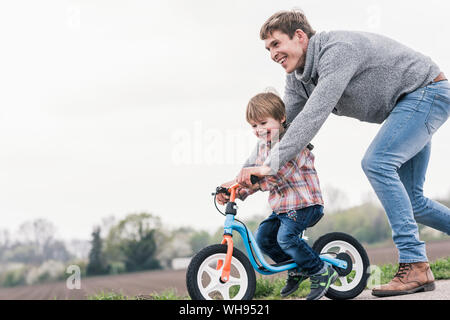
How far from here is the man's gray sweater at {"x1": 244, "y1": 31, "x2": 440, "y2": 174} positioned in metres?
2.98

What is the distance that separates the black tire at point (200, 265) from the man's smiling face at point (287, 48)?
1233mm

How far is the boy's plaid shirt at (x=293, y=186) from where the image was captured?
3203 mm

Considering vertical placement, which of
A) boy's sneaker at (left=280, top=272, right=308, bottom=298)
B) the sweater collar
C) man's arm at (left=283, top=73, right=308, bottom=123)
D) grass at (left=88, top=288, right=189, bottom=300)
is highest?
the sweater collar

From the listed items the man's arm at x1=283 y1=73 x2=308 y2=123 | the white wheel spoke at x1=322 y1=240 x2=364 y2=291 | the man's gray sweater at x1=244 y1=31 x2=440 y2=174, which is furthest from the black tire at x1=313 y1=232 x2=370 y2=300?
the man's arm at x1=283 y1=73 x2=308 y2=123

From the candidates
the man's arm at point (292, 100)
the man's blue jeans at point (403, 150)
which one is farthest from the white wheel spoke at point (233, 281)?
the man's arm at point (292, 100)

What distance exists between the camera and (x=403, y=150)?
10.9 ft

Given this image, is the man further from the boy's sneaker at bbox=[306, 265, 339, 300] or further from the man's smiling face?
the boy's sneaker at bbox=[306, 265, 339, 300]

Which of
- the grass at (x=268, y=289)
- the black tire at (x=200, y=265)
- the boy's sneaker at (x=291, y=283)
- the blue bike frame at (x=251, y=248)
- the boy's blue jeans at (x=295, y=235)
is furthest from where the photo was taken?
the grass at (x=268, y=289)

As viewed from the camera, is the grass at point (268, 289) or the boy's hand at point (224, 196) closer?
the boy's hand at point (224, 196)

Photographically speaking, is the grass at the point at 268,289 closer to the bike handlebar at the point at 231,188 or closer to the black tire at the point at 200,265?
the black tire at the point at 200,265

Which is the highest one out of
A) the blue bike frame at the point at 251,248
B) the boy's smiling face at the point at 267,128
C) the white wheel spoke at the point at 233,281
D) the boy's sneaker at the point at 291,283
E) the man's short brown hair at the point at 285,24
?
the man's short brown hair at the point at 285,24

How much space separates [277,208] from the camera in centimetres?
325
